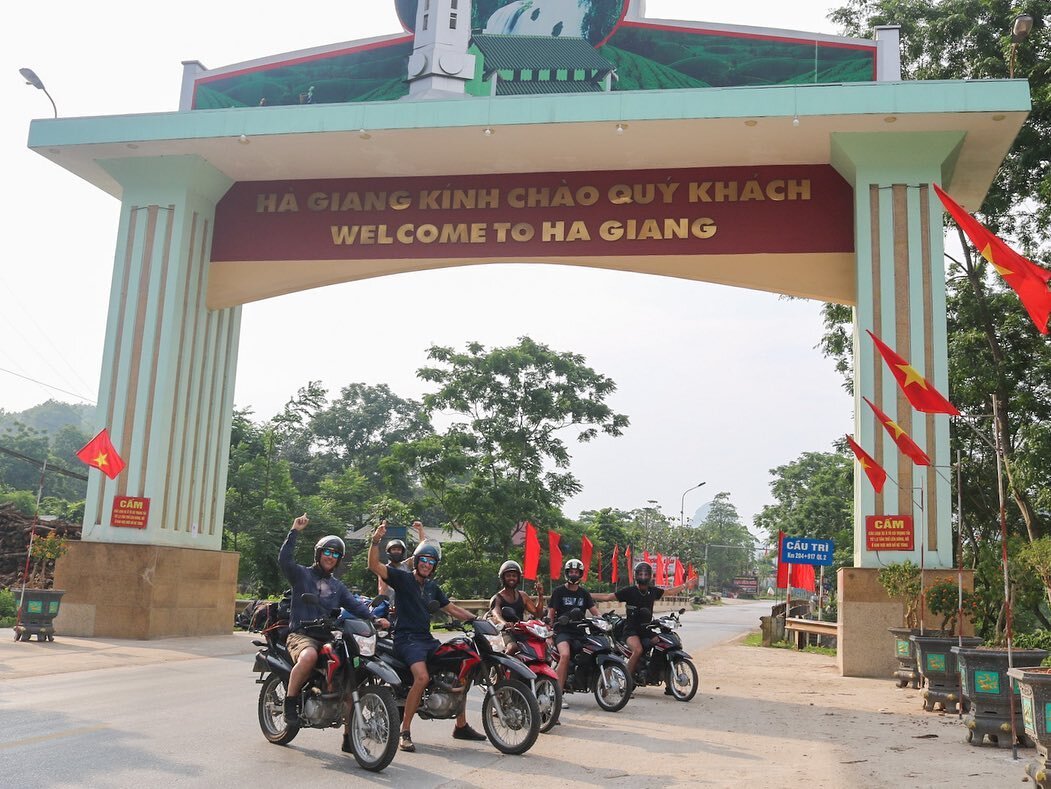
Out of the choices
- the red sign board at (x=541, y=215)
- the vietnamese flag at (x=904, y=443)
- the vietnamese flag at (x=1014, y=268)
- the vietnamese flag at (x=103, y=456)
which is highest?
the red sign board at (x=541, y=215)

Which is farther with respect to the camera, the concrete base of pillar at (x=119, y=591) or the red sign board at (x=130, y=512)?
the red sign board at (x=130, y=512)

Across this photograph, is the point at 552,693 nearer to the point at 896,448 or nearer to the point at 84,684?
the point at 84,684

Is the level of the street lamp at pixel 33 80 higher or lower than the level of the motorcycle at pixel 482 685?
higher

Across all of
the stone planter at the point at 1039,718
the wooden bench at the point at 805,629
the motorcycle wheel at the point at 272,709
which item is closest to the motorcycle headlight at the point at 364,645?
the motorcycle wheel at the point at 272,709

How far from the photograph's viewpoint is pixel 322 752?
22.8 ft

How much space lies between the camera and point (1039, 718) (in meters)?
5.81

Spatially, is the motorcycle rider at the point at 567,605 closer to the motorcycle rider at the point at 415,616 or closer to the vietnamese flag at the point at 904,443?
the motorcycle rider at the point at 415,616

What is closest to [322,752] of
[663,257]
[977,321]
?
[663,257]

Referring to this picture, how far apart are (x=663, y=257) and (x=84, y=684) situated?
406 inches

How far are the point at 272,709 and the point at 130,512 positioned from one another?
996 cm

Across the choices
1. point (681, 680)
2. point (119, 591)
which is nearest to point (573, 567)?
point (681, 680)

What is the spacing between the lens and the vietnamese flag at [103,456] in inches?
620

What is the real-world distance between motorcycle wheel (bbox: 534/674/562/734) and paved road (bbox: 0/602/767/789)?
123mm

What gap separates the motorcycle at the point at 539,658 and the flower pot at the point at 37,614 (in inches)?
352
